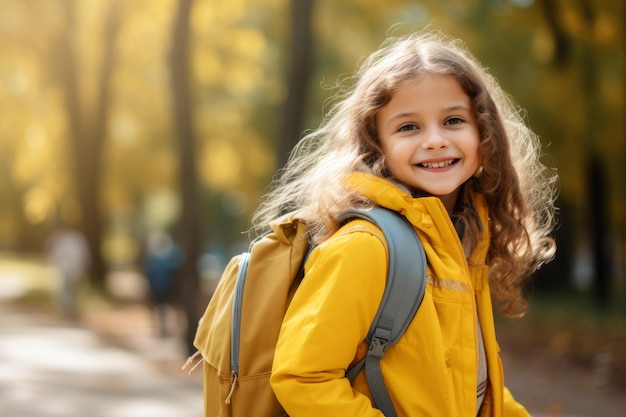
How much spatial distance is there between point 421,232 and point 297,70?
26.5 ft

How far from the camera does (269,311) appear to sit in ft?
7.86

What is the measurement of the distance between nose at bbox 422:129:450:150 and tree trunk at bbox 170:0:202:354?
9.24 metres

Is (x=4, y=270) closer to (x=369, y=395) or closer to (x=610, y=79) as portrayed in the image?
(x=610, y=79)

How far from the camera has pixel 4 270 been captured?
1698 inches

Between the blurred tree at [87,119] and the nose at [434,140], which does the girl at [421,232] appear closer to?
the nose at [434,140]

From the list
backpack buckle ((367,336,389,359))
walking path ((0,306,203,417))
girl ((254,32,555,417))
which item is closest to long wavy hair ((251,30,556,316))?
girl ((254,32,555,417))

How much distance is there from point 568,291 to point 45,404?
16780 millimetres

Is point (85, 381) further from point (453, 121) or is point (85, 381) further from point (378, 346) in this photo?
point (378, 346)

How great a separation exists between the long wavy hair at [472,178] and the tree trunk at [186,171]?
344 inches

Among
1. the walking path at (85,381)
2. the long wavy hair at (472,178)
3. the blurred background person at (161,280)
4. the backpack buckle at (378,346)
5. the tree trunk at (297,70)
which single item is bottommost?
the walking path at (85,381)

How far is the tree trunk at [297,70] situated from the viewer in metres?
10.3

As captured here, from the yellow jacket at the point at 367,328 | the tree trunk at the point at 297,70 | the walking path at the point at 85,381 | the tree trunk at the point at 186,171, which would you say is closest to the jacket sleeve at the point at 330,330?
the yellow jacket at the point at 367,328

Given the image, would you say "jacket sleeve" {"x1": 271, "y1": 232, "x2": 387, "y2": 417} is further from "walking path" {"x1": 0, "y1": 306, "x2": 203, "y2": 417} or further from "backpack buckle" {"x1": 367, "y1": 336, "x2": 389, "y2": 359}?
"walking path" {"x1": 0, "y1": 306, "x2": 203, "y2": 417}

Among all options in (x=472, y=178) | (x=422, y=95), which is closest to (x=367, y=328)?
(x=422, y=95)
